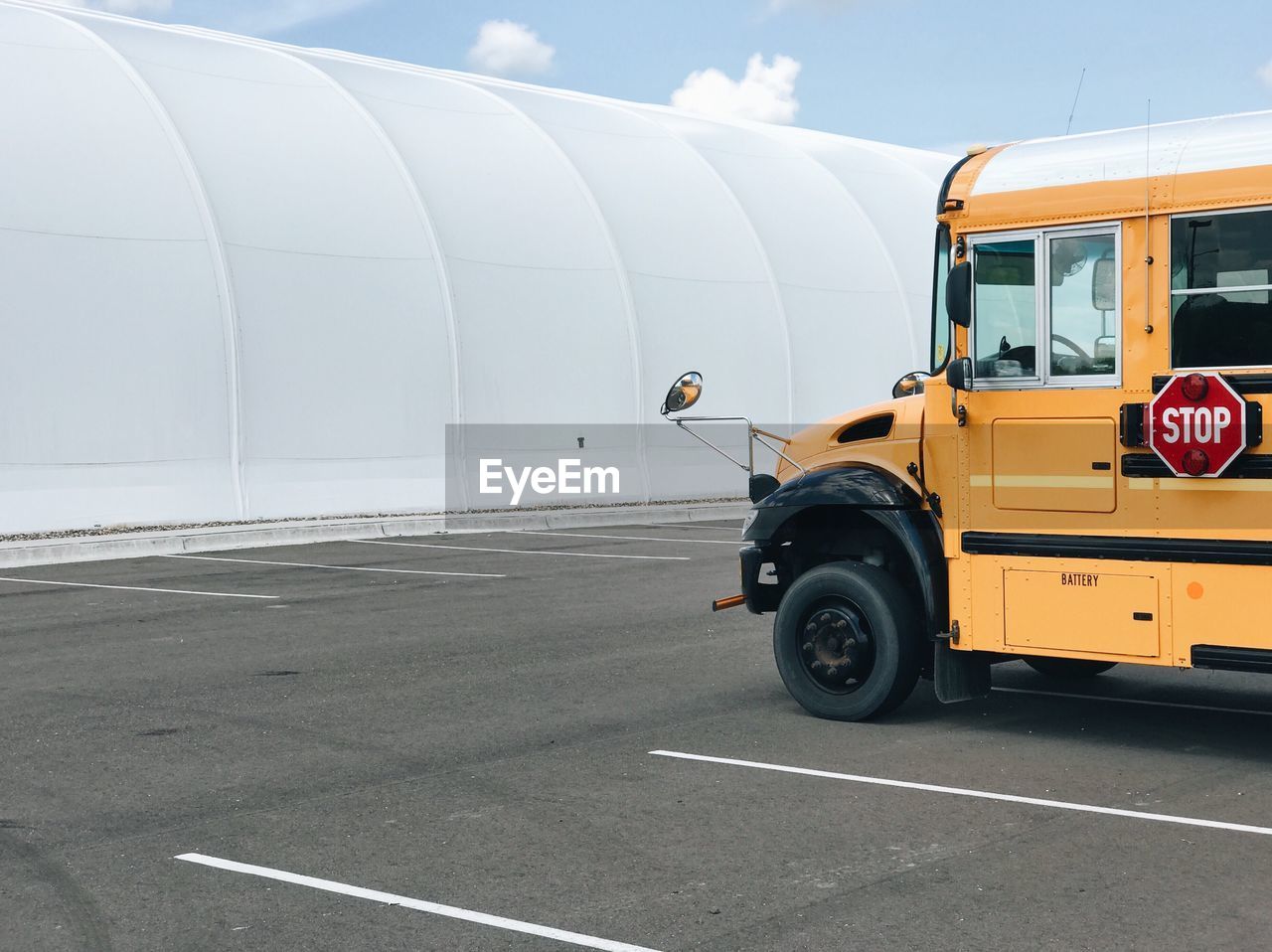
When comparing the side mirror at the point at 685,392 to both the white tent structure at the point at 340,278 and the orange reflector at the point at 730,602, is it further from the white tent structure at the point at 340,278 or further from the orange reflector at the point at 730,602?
the white tent structure at the point at 340,278

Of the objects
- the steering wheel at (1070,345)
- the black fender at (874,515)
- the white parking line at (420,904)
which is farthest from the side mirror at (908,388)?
the white parking line at (420,904)

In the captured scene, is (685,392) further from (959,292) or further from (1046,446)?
(1046,446)

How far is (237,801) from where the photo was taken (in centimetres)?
695

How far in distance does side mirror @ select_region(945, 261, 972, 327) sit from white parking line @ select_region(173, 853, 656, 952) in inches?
165

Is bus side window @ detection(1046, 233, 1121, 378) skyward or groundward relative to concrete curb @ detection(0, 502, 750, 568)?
skyward

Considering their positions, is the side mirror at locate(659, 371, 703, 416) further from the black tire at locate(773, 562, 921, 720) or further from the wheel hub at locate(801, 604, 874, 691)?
the wheel hub at locate(801, 604, 874, 691)

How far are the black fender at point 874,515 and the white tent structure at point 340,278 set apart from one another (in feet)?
47.7

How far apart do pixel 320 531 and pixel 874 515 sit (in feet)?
47.2

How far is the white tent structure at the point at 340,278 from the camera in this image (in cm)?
2136

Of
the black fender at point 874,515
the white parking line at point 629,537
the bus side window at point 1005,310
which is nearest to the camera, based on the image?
the bus side window at point 1005,310

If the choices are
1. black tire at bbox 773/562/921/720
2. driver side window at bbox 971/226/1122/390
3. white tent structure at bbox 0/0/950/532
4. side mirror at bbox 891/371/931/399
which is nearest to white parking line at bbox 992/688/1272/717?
black tire at bbox 773/562/921/720

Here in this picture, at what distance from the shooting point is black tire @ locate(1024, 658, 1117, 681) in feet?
32.8

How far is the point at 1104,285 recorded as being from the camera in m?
7.74

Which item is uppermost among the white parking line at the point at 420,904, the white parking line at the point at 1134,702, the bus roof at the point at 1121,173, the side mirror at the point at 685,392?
the bus roof at the point at 1121,173
